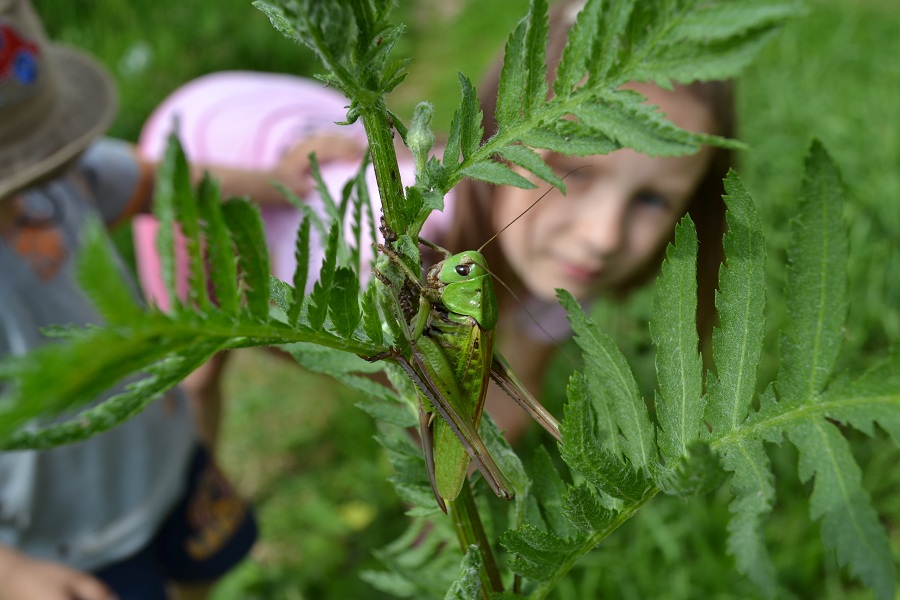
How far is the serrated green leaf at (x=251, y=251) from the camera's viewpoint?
0.26 m

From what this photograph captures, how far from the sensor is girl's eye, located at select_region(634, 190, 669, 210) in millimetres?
1215

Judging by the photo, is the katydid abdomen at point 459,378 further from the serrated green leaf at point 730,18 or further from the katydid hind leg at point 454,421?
the serrated green leaf at point 730,18

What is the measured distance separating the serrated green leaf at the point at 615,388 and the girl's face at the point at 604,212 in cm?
74

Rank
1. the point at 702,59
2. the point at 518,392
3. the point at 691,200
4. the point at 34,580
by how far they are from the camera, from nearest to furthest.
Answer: the point at 702,59 < the point at 518,392 < the point at 34,580 < the point at 691,200

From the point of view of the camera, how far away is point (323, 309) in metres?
0.29

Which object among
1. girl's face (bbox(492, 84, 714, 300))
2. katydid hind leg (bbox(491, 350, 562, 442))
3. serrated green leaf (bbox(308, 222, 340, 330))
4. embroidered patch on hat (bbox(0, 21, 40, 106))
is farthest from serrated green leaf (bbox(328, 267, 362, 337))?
embroidered patch on hat (bbox(0, 21, 40, 106))

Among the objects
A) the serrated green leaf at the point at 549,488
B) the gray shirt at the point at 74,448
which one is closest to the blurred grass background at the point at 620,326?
the gray shirt at the point at 74,448

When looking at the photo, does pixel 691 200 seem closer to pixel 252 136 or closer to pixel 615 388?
pixel 252 136

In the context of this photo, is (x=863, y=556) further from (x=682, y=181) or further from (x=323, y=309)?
(x=682, y=181)

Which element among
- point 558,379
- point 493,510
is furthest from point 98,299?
point 558,379

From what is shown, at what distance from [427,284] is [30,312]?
984 millimetres

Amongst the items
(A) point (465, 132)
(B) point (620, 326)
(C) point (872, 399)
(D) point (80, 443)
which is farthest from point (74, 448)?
(B) point (620, 326)

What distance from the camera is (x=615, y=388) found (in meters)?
0.38

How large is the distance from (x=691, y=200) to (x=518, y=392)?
107 cm
